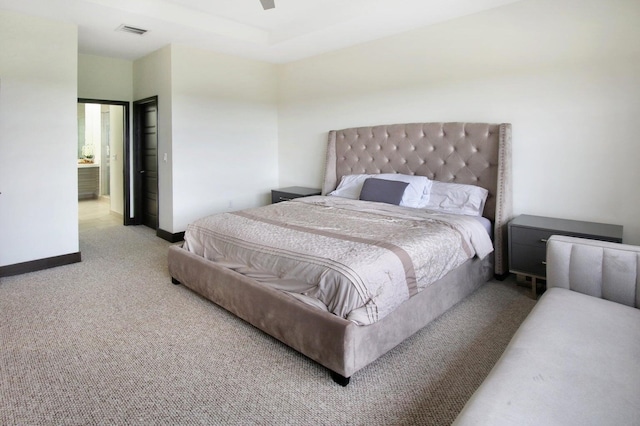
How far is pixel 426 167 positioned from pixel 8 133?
4494 millimetres

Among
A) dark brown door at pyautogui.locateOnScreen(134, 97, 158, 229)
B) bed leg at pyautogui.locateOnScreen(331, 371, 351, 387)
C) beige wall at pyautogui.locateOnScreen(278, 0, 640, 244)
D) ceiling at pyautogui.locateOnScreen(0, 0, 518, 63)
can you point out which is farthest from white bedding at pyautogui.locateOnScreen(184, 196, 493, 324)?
dark brown door at pyautogui.locateOnScreen(134, 97, 158, 229)

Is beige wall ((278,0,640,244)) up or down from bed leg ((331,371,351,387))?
up

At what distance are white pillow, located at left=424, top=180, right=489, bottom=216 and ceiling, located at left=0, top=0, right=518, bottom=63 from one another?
72.4 inches

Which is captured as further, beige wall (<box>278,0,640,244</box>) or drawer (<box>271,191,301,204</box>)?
drawer (<box>271,191,301,204</box>)

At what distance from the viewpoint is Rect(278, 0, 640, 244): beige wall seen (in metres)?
3.17

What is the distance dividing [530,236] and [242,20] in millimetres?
4146

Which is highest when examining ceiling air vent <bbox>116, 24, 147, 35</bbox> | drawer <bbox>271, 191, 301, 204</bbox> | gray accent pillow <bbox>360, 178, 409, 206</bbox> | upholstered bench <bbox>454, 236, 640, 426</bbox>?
ceiling air vent <bbox>116, 24, 147, 35</bbox>

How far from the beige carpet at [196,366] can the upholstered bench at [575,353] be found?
1.90 feet

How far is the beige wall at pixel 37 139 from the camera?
3713mm

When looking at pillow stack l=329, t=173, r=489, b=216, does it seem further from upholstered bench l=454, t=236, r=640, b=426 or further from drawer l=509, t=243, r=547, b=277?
upholstered bench l=454, t=236, r=640, b=426

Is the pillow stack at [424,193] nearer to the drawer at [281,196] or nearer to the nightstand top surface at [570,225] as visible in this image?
the nightstand top surface at [570,225]

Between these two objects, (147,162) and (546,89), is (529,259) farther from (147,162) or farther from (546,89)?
(147,162)

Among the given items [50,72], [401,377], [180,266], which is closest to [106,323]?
[180,266]

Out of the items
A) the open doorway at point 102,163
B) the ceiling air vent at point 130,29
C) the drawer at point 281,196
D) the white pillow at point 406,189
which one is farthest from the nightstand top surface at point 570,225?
the open doorway at point 102,163
